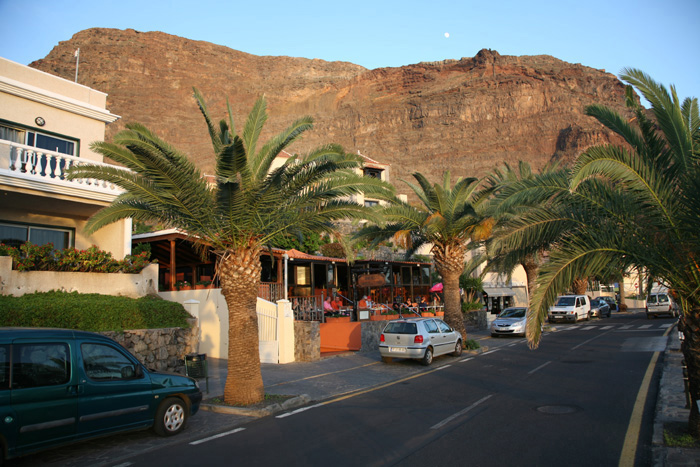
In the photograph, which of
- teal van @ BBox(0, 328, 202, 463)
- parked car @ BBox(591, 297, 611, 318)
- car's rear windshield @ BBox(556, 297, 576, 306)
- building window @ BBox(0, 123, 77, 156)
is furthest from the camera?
parked car @ BBox(591, 297, 611, 318)

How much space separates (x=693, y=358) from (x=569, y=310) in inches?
1118

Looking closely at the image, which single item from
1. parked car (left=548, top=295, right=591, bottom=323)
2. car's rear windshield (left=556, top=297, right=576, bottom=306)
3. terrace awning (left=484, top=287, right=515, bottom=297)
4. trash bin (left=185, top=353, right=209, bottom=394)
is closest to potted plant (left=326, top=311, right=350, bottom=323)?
trash bin (left=185, top=353, right=209, bottom=394)

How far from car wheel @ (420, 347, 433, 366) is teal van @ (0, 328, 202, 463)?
916 cm

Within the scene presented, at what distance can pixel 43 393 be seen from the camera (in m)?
6.26

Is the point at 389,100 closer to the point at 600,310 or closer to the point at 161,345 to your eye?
the point at 600,310

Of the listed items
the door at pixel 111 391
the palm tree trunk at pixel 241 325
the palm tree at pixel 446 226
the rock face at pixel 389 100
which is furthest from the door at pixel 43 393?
the rock face at pixel 389 100

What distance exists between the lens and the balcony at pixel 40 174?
1333cm

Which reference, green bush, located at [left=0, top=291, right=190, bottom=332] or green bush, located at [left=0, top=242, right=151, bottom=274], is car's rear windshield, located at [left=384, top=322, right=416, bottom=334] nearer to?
green bush, located at [left=0, top=291, right=190, bottom=332]

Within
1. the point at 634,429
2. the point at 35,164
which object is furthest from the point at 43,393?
the point at 35,164

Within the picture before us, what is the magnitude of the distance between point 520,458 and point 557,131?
12904cm

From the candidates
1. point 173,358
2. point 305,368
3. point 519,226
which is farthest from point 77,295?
point 519,226

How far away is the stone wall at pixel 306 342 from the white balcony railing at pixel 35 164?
803cm

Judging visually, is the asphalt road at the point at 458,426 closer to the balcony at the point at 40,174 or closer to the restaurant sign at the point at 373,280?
the restaurant sign at the point at 373,280

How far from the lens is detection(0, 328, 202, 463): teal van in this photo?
6000 mm
